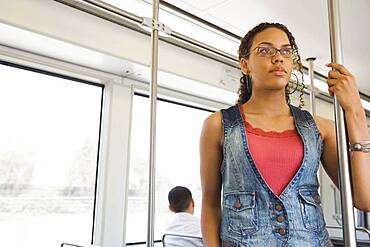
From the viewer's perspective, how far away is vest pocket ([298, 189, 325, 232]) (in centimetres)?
71

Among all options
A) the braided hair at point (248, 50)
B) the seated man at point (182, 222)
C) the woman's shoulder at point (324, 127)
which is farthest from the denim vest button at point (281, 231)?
the seated man at point (182, 222)

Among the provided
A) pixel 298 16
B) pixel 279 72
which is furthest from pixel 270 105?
pixel 298 16

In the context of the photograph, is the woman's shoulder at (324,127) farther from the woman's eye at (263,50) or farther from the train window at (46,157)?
the train window at (46,157)

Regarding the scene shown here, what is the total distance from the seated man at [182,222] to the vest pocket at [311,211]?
1311mm

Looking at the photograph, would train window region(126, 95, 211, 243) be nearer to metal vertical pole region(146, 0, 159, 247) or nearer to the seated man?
the seated man

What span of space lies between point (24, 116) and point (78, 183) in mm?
512

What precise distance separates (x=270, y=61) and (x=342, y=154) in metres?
0.27

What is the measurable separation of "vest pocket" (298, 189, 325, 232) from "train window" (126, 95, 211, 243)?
1.51 meters

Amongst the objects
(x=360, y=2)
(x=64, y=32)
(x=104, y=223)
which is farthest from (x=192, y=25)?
(x=104, y=223)

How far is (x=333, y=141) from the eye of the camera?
2.63 feet

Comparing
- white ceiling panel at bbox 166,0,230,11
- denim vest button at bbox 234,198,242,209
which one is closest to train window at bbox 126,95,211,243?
white ceiling panel at bbox 166,0,230,11

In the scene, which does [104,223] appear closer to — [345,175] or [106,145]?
[106,145]

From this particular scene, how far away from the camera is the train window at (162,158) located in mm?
2443

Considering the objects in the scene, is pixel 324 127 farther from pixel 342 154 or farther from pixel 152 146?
pixel 152 146
